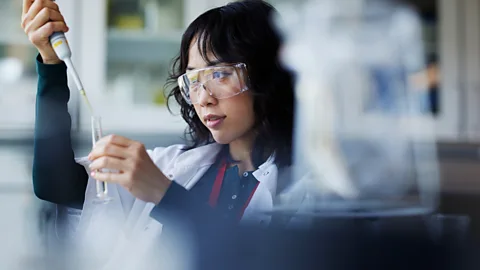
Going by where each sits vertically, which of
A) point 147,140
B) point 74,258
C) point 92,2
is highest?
point 92,2

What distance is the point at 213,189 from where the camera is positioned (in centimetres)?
58

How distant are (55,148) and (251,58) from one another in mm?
238

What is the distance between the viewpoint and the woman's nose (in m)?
0.60

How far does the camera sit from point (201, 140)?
2.02 feet

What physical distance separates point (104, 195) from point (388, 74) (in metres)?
0.83

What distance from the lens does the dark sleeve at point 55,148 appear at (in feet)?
1.86

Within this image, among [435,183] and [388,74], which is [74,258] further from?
[388,74]

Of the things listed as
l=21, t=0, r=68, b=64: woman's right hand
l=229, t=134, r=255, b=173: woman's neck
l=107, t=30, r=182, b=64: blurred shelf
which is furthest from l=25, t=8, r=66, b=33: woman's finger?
l=229, t=134, r=255, b=173: woman's neck

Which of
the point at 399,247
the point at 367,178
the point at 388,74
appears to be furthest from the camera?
the point at 388,74

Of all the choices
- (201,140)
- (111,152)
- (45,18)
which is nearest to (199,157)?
(201,140)

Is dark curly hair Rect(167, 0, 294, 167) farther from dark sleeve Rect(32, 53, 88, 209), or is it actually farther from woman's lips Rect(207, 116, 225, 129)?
dark sleeve Rect(32, 53, 88, 209)

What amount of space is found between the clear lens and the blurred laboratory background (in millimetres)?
41

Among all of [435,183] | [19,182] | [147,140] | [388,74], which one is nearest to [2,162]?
[19,182]

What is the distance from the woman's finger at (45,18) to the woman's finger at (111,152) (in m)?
0.15
